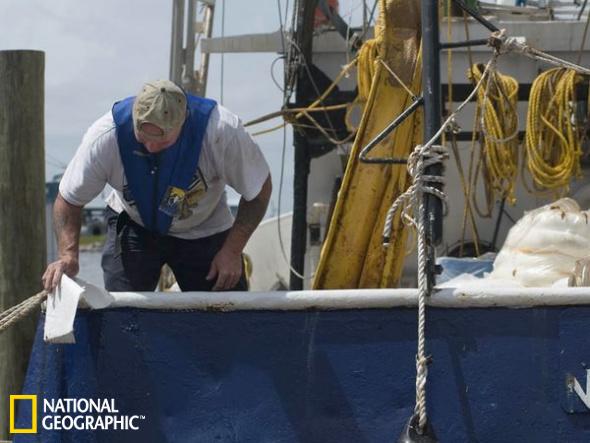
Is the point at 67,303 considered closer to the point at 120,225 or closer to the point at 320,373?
the point at 320,373

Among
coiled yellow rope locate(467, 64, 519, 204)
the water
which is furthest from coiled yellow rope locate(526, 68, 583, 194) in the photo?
the water

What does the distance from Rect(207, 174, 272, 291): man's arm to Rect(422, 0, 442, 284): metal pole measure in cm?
95

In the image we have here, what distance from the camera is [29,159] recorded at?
199 inches

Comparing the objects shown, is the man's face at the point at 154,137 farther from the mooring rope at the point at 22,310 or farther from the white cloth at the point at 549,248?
the white cloth at the point at 549,248

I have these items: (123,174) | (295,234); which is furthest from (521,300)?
(295,234)

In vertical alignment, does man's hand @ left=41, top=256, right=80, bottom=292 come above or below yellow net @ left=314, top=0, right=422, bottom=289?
below

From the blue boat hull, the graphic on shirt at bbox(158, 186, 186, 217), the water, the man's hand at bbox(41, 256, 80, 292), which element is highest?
the graphic on shirt at bbox(158, 186, 186, 217)

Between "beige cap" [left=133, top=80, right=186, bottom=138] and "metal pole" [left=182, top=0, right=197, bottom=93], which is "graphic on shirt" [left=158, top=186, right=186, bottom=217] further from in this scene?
"metal pole" [left=182, top=0, right=197, bottom=93]

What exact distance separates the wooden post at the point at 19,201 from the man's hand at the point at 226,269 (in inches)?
48.6

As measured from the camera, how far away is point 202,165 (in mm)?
4270

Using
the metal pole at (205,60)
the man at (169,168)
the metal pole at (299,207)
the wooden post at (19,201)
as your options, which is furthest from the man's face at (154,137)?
the metal pole at (205,60)

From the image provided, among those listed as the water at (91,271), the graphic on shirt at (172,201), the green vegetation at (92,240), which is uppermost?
the graphic on shirt at (172,201)

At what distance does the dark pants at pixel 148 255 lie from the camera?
460cm

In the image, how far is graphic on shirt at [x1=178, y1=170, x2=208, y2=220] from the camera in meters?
4.30
